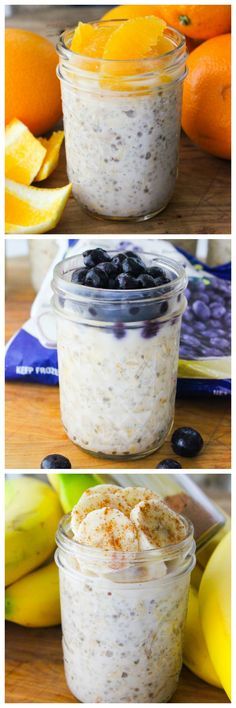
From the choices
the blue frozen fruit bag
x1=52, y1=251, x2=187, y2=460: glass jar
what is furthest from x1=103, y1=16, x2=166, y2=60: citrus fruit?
the blue frozen fruit bag

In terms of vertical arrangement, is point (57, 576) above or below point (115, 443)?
below

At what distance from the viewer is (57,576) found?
139 cm

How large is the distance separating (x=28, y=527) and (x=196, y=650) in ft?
0.99

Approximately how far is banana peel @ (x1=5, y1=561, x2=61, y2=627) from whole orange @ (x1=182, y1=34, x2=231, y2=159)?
0.71 m

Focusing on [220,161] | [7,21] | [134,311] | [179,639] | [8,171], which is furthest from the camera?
[7,21]

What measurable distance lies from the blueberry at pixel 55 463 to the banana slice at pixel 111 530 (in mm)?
98

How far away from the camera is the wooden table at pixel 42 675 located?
1252 mm

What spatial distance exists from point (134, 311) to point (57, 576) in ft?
1.61

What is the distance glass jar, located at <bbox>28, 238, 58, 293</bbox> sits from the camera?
176 centimetres

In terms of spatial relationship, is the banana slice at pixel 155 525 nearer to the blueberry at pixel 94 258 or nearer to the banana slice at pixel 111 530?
the banana slice at pixel 111 530

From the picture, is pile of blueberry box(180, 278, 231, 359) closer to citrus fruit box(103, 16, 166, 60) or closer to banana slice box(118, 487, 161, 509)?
banana slice box(118, 487, 161, 509)

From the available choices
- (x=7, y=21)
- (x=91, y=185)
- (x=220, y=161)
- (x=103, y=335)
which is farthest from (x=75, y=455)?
(x=7, y=21)

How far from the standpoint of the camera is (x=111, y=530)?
44.9 inches
